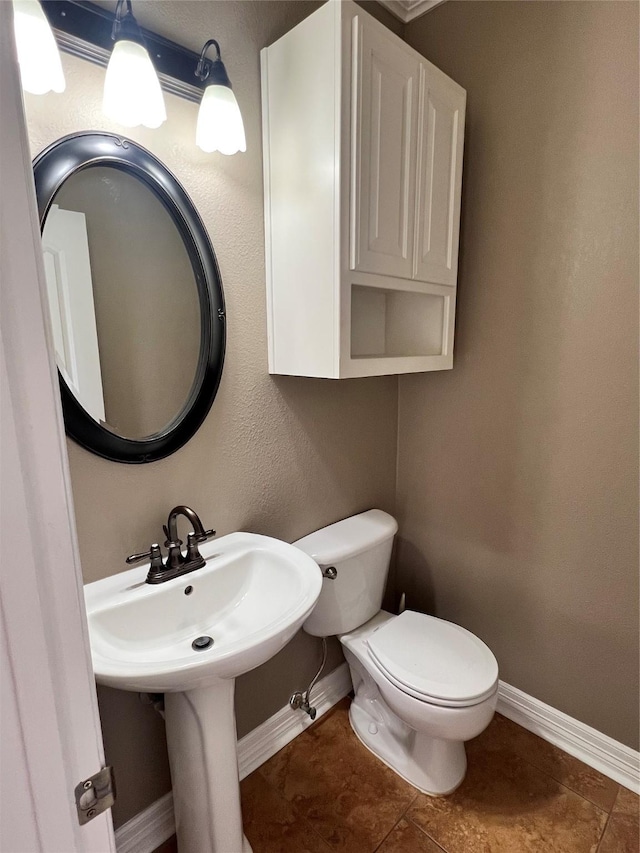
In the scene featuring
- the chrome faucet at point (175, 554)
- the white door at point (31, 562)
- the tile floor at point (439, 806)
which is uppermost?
the white door at point (31, 562)

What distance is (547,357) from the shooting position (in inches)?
62.1

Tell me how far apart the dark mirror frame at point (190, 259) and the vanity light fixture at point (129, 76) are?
0.26ft

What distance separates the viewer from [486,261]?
168 centimetres

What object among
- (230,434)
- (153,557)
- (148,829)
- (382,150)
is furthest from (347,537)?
(382,150)

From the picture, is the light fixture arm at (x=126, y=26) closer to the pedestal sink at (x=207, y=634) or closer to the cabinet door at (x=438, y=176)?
the cabinet door at (x=438, y=176)

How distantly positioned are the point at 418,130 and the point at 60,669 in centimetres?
157

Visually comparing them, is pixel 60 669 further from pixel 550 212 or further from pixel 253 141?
pixel 550 212

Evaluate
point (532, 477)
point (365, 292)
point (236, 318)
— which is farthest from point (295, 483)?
point (532, 477)

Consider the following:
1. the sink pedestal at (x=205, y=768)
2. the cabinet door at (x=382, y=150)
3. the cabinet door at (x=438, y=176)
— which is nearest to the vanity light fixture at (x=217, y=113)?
the cabinet door at (x=382, y=150)

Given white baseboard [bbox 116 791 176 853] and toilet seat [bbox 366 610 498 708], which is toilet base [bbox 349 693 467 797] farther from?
white baseboard [bbox 116 791 176 853]

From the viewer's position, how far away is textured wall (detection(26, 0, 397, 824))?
1.15 metres

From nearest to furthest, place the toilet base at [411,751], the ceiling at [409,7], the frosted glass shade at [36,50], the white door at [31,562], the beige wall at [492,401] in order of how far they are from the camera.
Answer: the white door at [31,562] → the frosted glass shade at [36,50] → the beige wall at [492,401] → the toilet base at [411,751] → the ceiling at [409,7]

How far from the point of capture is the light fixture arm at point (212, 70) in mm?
1158

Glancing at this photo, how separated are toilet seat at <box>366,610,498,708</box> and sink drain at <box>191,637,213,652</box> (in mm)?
617
